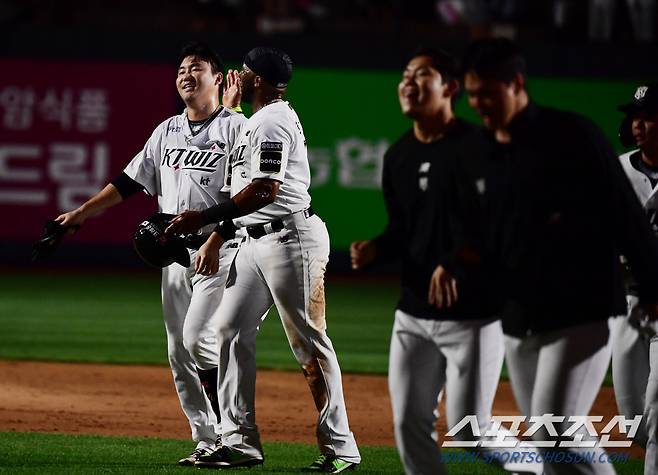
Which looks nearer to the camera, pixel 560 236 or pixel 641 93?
pixel 560 236

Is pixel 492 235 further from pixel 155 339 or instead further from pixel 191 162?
pixel 155 339

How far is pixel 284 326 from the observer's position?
6.49 metres

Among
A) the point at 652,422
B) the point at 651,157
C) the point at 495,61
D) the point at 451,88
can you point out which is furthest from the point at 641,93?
the point at 495,61

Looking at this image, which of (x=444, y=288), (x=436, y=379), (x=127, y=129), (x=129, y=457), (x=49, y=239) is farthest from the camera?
(x=127, y=129)

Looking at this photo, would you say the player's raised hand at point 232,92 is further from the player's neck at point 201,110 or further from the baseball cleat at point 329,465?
the baseball cleat at point 329,465

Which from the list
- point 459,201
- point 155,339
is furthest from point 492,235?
point 155,339

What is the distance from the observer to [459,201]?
486 centimetres

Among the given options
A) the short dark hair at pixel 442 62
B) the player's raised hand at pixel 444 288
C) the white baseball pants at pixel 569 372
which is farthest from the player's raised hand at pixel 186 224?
the white baseball pants at pixel 569 372

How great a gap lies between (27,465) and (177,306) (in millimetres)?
1229

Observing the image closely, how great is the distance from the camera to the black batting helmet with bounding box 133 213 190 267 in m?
6.59

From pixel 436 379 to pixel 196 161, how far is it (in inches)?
99.2

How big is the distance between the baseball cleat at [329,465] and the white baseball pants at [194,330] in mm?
581

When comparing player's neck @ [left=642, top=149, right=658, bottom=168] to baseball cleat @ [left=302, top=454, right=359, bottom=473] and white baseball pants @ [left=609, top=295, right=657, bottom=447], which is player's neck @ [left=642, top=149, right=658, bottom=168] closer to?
white baseball pants @ [left=609, top=295, right=657, bottom=447]

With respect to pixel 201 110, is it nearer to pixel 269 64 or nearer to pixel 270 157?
pixel 269 64
